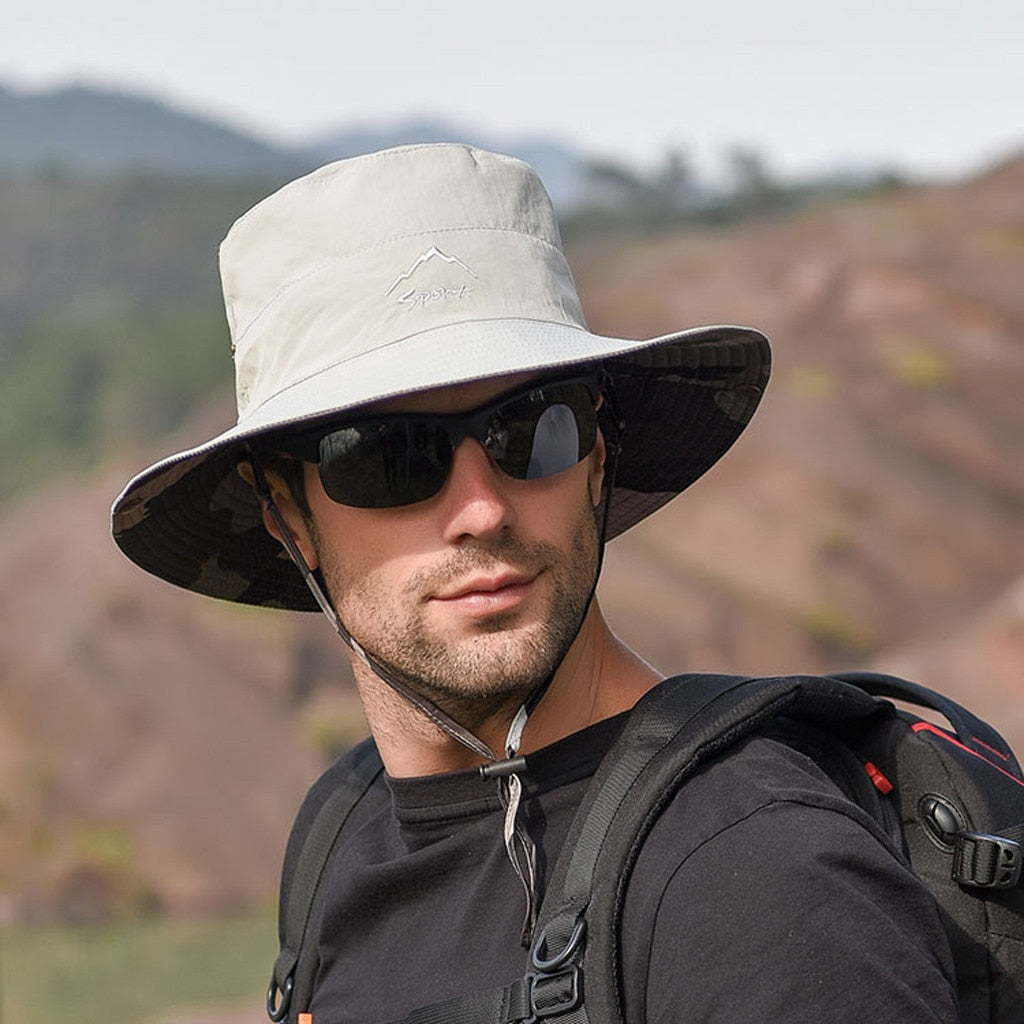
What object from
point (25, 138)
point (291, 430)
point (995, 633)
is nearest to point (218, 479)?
point (291, 430)

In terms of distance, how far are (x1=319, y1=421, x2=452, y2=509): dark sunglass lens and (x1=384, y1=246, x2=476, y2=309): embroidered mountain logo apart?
18 cm

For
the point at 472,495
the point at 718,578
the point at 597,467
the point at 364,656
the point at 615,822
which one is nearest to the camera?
the point at 615,822

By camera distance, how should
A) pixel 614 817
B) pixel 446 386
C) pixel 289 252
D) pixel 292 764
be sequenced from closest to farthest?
pixel 614 817, pixel 446 386, pixel 289 252, pixel 292 764

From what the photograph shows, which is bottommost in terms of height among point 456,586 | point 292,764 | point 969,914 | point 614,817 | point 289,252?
point 292,764

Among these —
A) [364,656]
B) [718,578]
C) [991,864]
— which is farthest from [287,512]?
[718,578]

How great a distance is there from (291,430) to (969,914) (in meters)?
1.09

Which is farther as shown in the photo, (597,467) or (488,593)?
(597,467)

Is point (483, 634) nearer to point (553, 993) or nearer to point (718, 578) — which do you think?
point (553, 993)

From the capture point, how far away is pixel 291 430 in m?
2.19

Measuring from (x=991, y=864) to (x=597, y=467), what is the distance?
836 millimetres

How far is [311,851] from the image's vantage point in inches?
97.9

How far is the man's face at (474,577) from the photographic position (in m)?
2.08

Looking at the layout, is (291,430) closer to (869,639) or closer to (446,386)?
(446,386)

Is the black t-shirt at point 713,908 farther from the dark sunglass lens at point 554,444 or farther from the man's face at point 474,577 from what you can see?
the dark sunglass lens at point 554,444
